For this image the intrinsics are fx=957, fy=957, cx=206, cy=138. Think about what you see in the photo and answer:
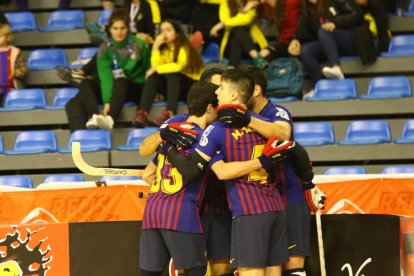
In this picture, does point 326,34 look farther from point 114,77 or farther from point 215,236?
point 215,236

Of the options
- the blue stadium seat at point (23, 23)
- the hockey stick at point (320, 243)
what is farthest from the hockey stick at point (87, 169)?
the blue stadium seat at point (23, 23)

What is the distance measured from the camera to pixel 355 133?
429 inches

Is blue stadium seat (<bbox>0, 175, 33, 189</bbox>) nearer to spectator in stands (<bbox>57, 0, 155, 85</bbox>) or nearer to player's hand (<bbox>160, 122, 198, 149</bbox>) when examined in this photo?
spectator in stands (<bbox>57, 0, 155, 85</bbox>)

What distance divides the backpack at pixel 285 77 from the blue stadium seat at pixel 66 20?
122 inches

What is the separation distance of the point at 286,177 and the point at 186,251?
0.90 metres

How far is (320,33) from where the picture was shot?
37.2 feet

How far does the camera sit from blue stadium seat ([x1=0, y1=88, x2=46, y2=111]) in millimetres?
12039

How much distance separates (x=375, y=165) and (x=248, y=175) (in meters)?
4.79

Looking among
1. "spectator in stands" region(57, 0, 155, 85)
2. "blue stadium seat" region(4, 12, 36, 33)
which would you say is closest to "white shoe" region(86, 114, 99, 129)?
"spectator in stands" region(57, 0, 155, 85)

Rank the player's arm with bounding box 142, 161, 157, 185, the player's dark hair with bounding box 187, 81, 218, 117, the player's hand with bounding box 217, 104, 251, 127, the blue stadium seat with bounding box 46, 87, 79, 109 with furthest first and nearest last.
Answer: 1. the blue stadium seat with bounding box 46, 87, 79, 109
2. the player's arm with bounding box 142, 161, 157, 185
3. the player's dark hair with bounding box 187, 81, 218, 117
4. the player's hand with bounding box 217, 104, 251, 127

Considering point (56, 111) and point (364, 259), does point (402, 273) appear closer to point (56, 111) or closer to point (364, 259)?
point (364, 259)

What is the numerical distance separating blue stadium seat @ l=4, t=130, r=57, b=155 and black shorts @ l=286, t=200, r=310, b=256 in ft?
17.7

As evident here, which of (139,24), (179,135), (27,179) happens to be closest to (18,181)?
(27,179)

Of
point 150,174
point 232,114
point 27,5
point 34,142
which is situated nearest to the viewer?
point 232,114
